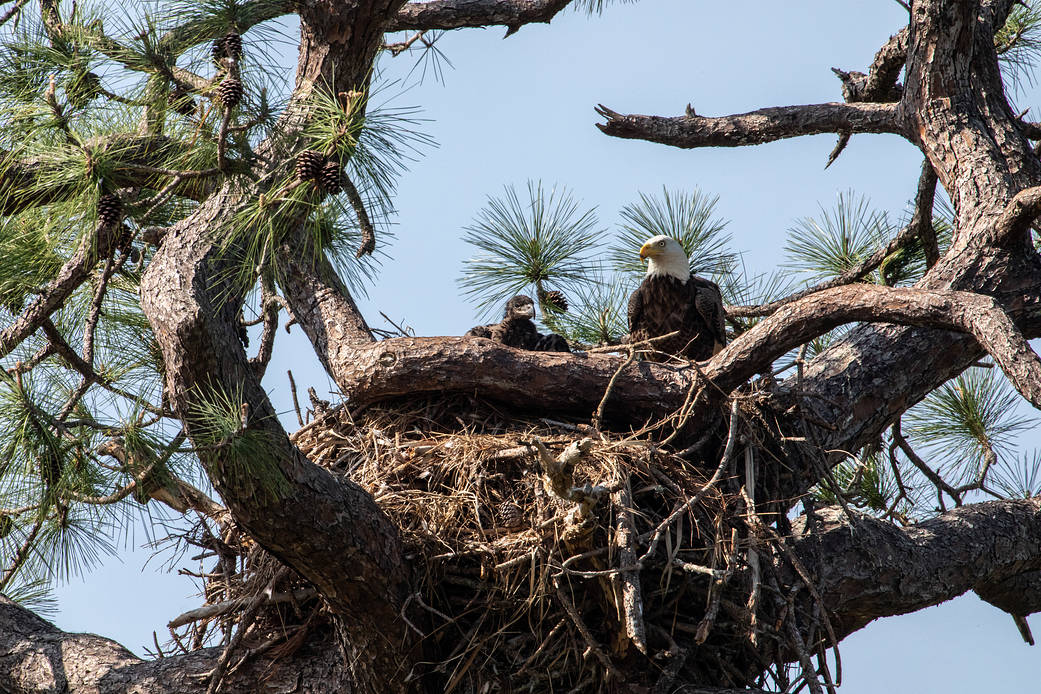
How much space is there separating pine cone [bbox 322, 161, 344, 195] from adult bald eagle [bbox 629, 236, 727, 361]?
275 centimetres

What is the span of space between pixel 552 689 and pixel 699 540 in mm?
678

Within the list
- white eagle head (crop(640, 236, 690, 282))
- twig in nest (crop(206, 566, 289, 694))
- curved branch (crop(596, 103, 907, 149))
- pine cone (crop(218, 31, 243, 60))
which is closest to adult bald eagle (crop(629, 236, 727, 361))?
white eagle head (crop(640, 236, 690, 282))

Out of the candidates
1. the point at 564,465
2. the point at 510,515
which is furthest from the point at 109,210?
the point at 510,515

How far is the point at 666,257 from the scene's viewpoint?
544cm

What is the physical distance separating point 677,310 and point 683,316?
4cm

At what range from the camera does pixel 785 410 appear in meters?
4.01

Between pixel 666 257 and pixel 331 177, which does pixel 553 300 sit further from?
pixel 331 177

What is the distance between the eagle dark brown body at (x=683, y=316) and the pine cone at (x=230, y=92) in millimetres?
2860

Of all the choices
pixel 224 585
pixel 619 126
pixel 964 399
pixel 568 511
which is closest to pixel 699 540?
pixel 568 511

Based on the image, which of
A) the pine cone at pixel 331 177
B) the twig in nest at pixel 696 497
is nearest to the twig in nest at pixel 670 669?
the twig in nest at pixel 696 497

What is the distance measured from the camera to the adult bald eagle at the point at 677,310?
16.9 ft

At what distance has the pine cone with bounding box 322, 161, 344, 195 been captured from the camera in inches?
99.8

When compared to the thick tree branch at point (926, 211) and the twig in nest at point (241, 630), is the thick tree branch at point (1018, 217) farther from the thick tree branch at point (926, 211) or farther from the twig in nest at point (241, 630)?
the twig in nest at point (241, 630)

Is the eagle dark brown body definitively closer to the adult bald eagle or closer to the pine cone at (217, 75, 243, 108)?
the adult bald eagle
